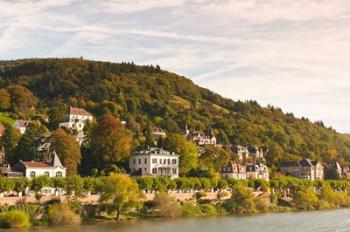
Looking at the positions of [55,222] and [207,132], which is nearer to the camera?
[55,222]

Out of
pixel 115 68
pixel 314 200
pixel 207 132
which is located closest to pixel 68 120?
pixel 207 132

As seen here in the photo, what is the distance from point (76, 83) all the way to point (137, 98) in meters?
21.7

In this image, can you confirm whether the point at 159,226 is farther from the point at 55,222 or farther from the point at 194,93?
the point at 194,93

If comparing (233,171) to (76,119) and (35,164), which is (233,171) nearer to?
(76,119)

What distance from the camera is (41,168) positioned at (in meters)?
71.1

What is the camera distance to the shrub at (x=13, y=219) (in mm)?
52344

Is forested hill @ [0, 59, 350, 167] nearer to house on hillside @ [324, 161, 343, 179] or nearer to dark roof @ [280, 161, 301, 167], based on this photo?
dark roof @ [280, 161, 301, 167]

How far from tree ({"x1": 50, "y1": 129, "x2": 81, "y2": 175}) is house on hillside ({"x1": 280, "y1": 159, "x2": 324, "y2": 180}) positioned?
5267cm

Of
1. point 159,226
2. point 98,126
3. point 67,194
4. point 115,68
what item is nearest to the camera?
point 159,226

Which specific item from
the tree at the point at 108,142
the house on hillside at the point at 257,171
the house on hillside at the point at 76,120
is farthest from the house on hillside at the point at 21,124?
the house on hillside at the point at 257,171

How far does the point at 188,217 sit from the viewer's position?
2591 inches

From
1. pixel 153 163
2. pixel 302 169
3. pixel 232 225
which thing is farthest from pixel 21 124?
pixel 302 169

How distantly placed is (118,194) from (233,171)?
133 ft

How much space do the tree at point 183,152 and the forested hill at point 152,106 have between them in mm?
20305
